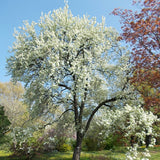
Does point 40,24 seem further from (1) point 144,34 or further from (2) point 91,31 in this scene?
(1) point 144,34

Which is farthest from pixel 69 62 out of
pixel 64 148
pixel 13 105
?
pixel 13 105

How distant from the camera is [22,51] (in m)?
11.9

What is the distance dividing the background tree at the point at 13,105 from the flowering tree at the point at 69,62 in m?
3.30

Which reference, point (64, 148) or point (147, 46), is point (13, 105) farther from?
point (147, 46)

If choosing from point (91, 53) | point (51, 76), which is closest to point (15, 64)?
point (51, 76)

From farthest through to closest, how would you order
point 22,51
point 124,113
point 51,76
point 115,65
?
point 115,65, point 22,51, point 51,76, point 124,113

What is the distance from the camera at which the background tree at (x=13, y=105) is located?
2172 cm

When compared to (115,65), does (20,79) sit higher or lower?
lower

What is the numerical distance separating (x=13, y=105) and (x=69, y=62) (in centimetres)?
1656

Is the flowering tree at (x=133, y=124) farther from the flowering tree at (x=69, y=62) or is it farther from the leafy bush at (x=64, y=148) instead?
the leafy bush at (x=64, y=148)

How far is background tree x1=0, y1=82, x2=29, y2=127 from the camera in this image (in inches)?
855

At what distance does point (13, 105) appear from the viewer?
24.5 meters

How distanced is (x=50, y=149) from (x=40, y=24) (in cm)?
1212

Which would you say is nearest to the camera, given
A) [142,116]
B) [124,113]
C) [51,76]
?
[142,116]
